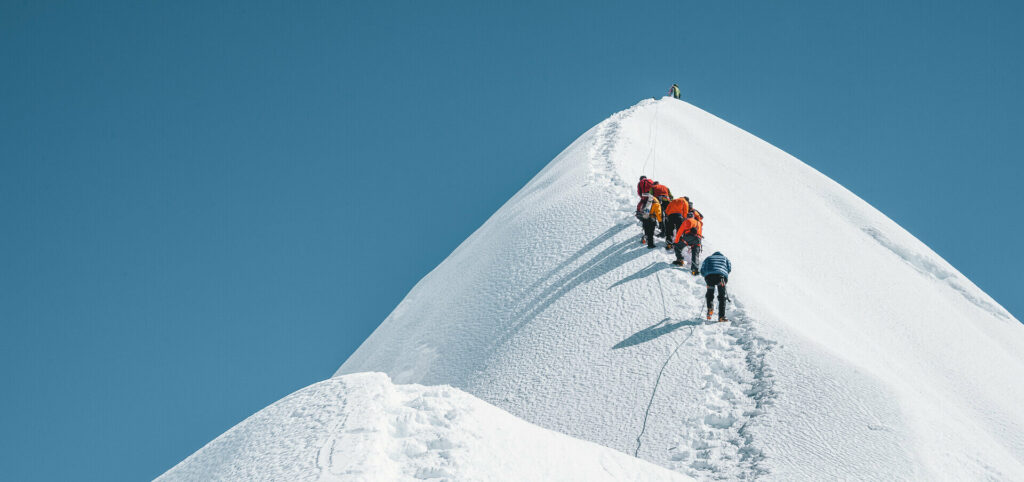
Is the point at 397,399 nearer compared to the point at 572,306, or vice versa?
the point at 397,399

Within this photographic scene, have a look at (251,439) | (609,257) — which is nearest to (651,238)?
(609,257)

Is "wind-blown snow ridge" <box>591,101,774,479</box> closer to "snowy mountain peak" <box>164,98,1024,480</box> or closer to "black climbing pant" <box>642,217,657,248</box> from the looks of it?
"snowy mountain peak" <box>164,98,1024,480</box>

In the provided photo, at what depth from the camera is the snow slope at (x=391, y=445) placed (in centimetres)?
712

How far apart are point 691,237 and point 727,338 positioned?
274 cm

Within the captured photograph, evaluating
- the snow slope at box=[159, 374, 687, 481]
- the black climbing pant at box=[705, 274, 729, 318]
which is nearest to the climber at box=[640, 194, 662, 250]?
the black climbing pant at box=[705, 274, 729, 318]

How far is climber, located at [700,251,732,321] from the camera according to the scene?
491 inches

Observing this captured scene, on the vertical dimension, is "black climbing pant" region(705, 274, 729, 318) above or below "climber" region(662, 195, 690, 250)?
below

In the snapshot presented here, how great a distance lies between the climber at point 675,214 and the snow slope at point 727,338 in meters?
0.59

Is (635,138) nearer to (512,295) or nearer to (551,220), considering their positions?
(551,220)

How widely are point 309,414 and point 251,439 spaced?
0.65 meters

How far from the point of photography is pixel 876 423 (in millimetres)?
10039

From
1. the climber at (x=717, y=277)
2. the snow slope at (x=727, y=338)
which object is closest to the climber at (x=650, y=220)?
the snow slope at (x=727, y=338)

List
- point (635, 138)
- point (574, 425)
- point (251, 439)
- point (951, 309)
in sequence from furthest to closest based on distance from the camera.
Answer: point (635, 138) → point (951, 309) → point (574, 425) → point (251, 439)

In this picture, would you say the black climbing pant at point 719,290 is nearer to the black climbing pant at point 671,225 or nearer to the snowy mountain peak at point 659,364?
the snowy mountain peak at point 659,364
